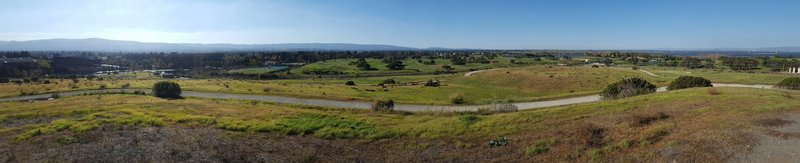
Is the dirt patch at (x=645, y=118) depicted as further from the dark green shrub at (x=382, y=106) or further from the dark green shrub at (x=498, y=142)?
the dark green shrub at (x=382, y=106)

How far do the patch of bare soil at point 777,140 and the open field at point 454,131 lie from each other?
16.7 inches

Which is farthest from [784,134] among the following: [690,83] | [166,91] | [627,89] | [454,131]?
[166,91]

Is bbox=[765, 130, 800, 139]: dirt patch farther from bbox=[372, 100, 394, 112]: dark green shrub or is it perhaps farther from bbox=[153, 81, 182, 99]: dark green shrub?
bbox=[153, 81, 182, 99]: dark green shrub

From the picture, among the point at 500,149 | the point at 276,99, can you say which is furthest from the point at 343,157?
the point at 276,99

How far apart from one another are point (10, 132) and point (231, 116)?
1154cm

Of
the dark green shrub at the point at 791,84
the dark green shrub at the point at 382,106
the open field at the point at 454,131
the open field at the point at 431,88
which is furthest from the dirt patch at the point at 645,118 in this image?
the open field at the point at 431,88

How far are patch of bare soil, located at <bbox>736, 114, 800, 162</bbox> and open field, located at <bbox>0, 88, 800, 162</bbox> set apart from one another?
0.42 meters

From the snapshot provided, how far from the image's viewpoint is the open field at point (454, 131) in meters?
18.3

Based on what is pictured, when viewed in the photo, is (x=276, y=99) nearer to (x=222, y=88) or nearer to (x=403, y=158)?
(x=222, y=88)

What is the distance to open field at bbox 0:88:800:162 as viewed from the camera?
1827 centimetres

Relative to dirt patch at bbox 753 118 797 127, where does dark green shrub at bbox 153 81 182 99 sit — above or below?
below

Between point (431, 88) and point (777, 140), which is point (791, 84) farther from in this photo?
point (431, 88)

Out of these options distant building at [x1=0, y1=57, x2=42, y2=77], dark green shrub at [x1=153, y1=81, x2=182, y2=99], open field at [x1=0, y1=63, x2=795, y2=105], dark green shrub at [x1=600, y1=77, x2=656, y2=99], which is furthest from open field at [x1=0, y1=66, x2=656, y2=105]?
distant building at [x1=0, y1=57, x2=42, y2=77]

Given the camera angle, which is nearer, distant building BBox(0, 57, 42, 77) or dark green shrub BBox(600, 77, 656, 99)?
dark green shrub BBox(600, 77, 656, 99)
